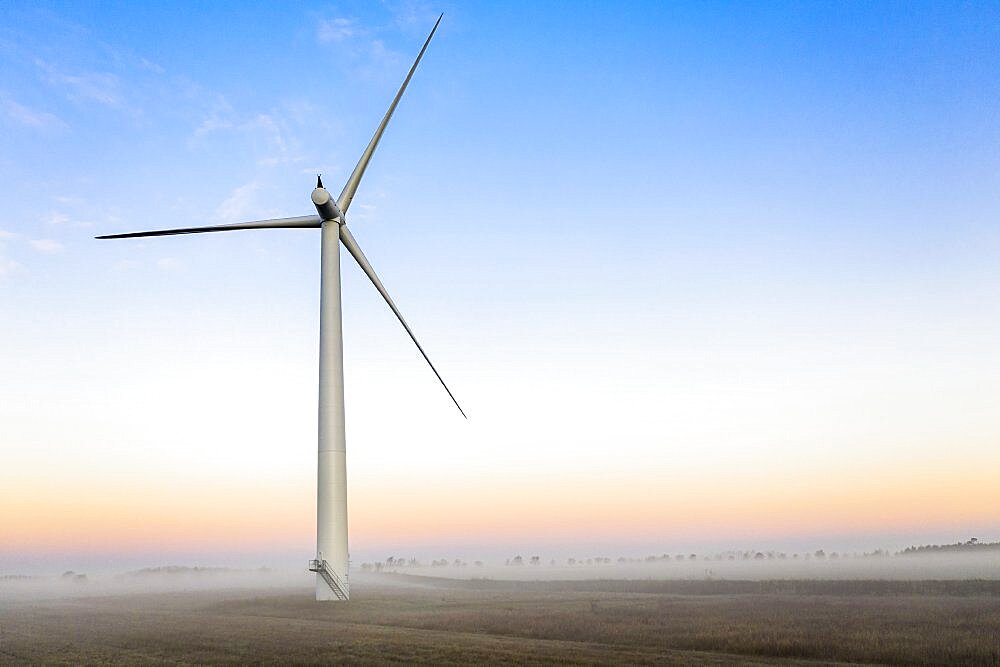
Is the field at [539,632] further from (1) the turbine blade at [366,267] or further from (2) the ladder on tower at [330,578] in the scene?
(1) the turbine blade at [366,267]

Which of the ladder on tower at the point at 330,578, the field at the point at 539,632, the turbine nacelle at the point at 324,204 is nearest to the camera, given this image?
the field at the point at 539,632

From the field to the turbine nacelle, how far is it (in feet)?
116

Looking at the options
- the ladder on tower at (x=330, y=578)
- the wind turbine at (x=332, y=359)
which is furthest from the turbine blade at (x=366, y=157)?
the ladder on tower at (x=330, y=578)

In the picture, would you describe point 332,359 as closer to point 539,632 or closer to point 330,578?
point 330,578

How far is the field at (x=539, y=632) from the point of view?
33531mm

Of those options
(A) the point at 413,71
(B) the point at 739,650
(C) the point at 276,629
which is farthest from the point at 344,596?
(A) the point at 413,71

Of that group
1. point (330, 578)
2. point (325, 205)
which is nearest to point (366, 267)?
point (325, 205)

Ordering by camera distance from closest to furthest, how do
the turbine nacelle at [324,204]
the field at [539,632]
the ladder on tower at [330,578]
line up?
the field at [539,632] < the ladder on tower at [330,578] < the turbine nacelle at [324,204]

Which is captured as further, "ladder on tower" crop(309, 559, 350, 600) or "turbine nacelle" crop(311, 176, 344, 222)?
"turbine nacelle" crop(311, 176, 344, 222)

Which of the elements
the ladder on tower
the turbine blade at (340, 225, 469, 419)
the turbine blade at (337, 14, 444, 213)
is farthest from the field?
the turbine blade at (337, 14, 444, 213)

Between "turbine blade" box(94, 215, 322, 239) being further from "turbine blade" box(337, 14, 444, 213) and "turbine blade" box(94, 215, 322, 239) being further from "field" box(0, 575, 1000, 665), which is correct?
"field" box(0, 575, 1000, 665)

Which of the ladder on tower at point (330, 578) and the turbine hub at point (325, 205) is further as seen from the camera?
the turbine hub at point (325, 205)

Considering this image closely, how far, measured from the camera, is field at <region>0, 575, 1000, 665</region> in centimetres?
3353

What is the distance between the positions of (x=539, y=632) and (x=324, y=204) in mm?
Result: 45766
